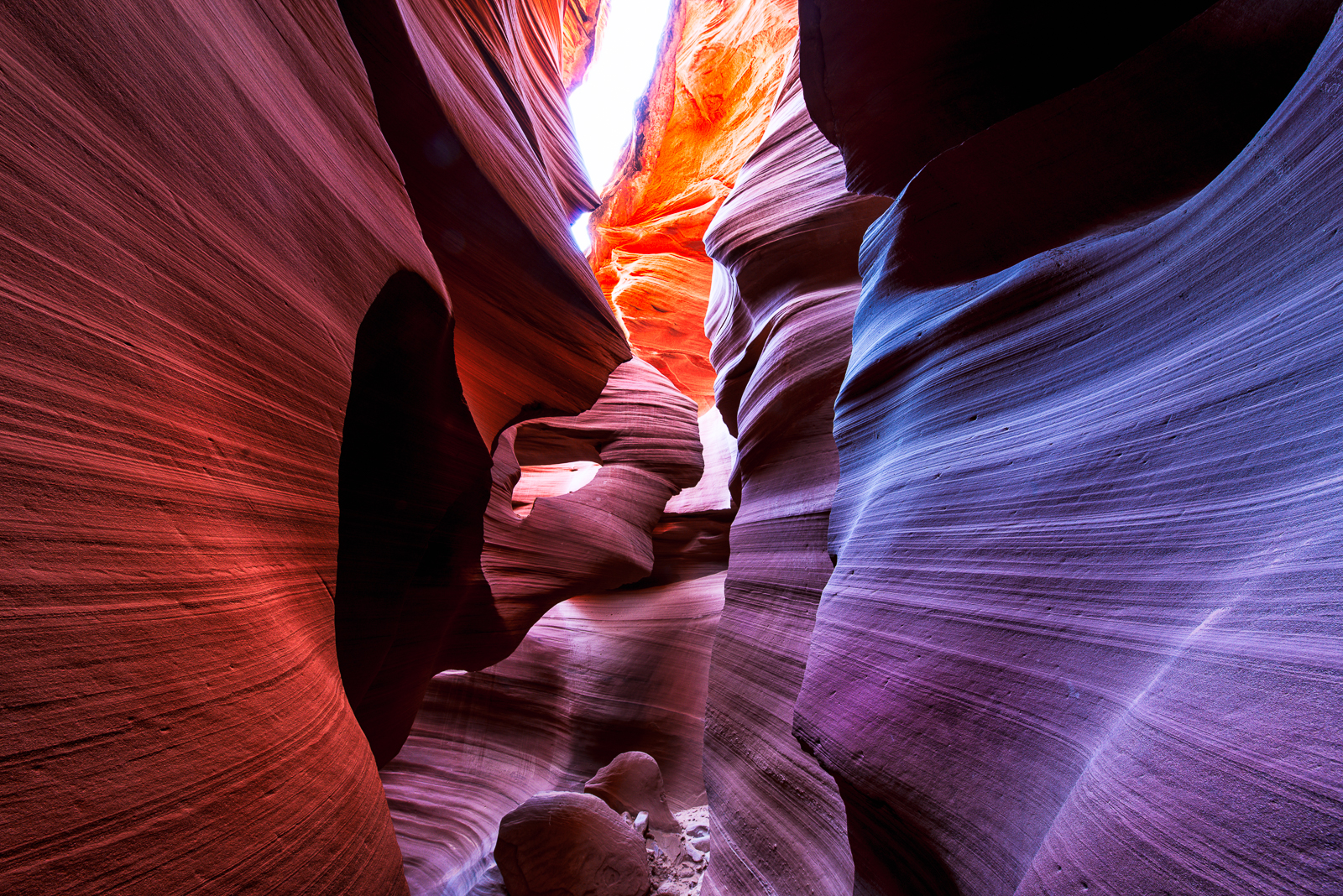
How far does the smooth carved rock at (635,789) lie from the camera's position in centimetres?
416

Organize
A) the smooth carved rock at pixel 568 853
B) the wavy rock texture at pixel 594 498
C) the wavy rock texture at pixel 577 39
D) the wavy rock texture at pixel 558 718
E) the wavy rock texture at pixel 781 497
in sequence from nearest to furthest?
the wavy rock texture at pixel 781 497 < the smooth carved rock at pixel 568 853 < the wavy rock texture at pixel 594 498 < the wavy rock texture at pixel 558 718 < the wavy rock texture at pixel 577 39

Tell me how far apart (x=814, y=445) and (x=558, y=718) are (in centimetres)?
398

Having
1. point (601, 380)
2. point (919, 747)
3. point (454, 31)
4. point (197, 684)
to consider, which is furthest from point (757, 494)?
point (197, 684)

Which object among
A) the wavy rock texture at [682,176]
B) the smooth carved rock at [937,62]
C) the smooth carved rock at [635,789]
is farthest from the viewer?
the wavy rock texture at [682,176]

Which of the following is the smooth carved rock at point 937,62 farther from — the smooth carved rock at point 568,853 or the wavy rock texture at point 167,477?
the smooth carved rock at point 568,853

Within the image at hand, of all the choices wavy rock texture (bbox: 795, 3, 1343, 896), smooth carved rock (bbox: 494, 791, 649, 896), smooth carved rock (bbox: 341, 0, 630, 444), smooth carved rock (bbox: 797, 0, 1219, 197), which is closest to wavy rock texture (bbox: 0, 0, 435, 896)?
smooth carved rock (bbox: 341, 0, 630, 444)

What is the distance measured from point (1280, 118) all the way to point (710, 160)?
1016 cm

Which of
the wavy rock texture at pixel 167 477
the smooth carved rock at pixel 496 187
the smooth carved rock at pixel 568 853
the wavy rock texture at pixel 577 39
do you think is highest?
the wavy rock texture at pixel 577 39

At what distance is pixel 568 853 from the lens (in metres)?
3.25

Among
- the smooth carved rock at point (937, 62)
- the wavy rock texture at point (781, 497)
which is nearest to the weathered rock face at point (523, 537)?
the wavy rock texture at point (781, 497)

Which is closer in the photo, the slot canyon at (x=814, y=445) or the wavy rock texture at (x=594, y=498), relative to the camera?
the slot canyon at (x=814, y=445)

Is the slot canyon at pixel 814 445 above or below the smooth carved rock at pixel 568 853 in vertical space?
above

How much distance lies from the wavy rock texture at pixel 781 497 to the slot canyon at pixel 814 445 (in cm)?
4

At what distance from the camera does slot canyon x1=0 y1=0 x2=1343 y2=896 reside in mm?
643
